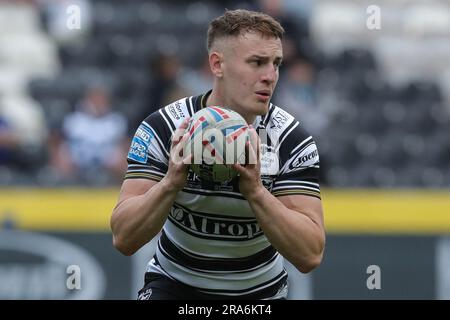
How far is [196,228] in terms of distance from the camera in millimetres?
6031

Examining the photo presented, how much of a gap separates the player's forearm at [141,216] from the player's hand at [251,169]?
35 centimetres

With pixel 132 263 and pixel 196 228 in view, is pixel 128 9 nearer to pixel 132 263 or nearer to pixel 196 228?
pixel 132 263

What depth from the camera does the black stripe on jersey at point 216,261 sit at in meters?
6.05

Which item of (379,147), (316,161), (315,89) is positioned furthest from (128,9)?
(316,161)

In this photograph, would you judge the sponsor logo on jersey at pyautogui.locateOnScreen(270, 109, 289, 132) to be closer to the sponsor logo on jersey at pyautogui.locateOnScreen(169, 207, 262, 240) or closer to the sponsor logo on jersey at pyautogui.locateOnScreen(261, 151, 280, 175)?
the sponsor logo on jersey at pyautogui.locateOnScreen(261, 151, 280, 175)

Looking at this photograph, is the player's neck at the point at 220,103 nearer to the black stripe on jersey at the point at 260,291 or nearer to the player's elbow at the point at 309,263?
the player's elbow at the point at 309,263

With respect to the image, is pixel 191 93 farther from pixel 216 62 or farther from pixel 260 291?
pixel 260 291

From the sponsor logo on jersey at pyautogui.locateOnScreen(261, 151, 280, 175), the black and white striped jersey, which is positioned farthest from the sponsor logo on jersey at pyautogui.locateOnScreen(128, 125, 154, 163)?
the sponsor logo on jersey at pyautogui.locateOnScreen(261, 151, 280, 175)

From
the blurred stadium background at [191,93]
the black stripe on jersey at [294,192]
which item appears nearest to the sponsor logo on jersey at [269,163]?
the black stripe on jersey at [294,192]

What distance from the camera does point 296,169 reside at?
238 inches

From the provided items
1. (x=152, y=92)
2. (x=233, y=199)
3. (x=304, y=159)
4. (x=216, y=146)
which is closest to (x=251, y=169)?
(x=216, y=146)

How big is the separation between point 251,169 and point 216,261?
0.78 m

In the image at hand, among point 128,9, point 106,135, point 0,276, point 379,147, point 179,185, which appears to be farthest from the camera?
point 128,9
